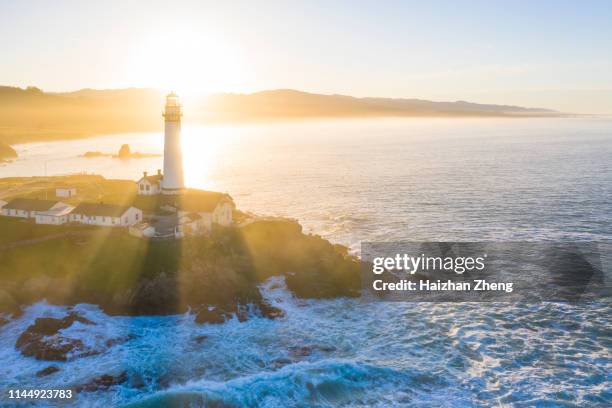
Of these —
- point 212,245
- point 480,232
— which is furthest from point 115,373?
point 480,232

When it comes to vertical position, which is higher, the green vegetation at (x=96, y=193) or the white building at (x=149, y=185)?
the white building at (x=149, y=185)

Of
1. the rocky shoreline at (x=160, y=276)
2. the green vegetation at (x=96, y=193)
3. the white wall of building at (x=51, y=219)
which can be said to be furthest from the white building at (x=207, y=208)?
the white wall of building at (x=51, y=219)

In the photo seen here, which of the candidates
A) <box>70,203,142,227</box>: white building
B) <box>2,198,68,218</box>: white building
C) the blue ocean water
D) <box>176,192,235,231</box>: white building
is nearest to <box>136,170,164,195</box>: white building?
<box>176,192,235,231</box>: white building

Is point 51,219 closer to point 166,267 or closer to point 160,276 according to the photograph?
point 166,267

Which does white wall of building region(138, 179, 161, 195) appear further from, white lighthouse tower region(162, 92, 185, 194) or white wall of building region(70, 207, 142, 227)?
white wall of building region(70, 207, 142, 227)

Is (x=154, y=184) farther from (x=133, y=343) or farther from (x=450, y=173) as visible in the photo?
(x=450, y=173)

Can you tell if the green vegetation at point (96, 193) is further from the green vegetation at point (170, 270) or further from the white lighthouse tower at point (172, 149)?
the green vegetation at point (170, 270)
